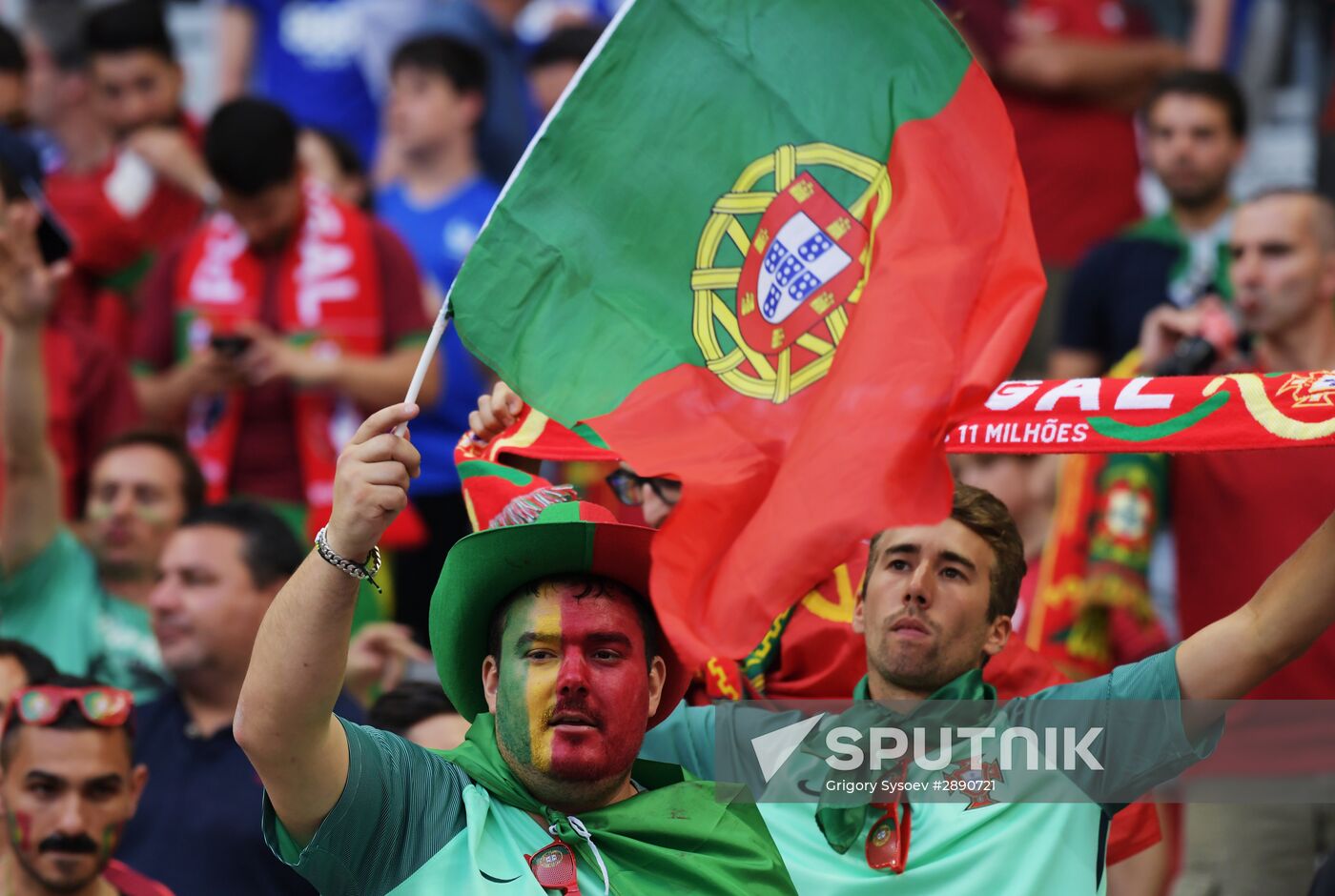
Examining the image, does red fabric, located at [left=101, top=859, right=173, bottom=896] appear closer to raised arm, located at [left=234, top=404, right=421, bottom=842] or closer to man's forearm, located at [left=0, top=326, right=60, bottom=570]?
raised arm, located at [left=234, top=404, right=421, bottom=842]

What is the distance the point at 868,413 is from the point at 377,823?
1.16 m

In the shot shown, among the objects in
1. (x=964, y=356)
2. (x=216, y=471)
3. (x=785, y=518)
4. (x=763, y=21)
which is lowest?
(x=785, y=518)

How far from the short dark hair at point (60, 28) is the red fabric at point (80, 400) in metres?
2.79

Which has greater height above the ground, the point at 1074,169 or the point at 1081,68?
the point at 1081,68

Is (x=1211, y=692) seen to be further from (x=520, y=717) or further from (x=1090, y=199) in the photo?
(x=1090, y=199)

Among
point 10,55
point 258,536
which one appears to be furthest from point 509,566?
point 10,55

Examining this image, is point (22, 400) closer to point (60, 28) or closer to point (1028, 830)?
point (1028, 830)

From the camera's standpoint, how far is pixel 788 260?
14.5 ft

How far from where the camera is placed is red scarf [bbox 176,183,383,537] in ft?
26.4

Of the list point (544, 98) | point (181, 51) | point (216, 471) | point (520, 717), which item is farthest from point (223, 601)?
point (181, 51)

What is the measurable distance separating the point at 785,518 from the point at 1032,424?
760 millimetres

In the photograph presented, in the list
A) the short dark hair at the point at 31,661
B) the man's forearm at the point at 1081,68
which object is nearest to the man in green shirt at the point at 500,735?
the short dark hair at the point at 31,661

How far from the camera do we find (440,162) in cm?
949

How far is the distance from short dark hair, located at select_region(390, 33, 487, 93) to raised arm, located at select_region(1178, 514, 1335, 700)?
228 inches
